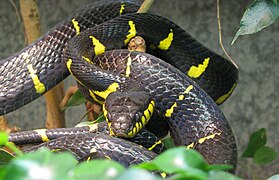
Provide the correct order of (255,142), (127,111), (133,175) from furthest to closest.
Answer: (255,142) < (127,111) < (133,175)

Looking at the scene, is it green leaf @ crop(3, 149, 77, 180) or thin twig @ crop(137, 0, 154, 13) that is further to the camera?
thin twig @ crop(137, 0, 154, 13)

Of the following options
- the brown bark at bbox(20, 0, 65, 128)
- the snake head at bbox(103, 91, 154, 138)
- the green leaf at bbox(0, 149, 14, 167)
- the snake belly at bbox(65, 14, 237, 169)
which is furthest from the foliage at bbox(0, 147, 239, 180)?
the brown bark at bbox(20, 0, 65, 128)

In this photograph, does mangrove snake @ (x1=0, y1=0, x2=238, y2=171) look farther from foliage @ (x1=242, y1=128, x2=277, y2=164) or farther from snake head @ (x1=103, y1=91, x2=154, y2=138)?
foliage @ (x1=242, y1=128, x2=277, y2=164)

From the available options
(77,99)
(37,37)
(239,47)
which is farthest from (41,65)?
(239,47)

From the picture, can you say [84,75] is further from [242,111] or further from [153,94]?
A: [242,111]

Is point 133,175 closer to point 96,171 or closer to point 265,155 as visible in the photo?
point 96,171

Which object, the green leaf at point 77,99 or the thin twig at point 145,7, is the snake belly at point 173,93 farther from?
the green leaf at point 77,99
